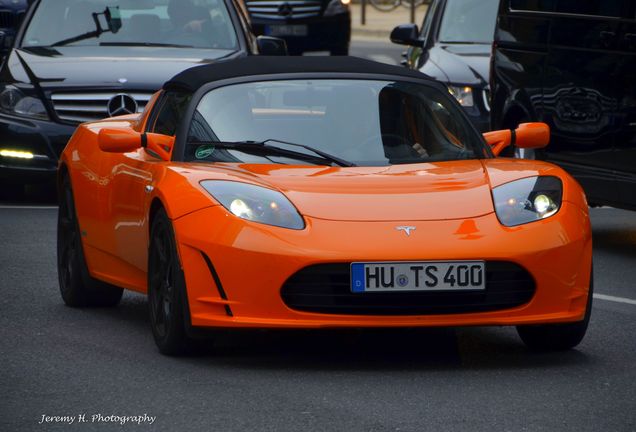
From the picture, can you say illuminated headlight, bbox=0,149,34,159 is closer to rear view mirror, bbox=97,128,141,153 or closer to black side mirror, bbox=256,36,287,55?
black side mirror, bbox=256,36,287,55

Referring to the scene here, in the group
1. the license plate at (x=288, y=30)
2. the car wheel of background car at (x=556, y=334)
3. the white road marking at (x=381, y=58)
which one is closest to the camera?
the car wheel of background car at (x=556, y=334)

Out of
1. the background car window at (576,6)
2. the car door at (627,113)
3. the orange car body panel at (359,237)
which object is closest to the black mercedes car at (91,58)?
the background car window at (576,6)

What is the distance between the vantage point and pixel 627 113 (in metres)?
10.9

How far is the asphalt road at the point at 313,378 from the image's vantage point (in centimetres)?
600

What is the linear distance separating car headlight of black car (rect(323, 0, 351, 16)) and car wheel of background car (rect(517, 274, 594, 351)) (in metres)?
20.3

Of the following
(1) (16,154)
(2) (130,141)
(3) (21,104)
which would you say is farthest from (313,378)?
(3) (21,104)

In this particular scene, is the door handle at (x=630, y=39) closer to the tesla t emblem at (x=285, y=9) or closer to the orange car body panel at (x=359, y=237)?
the orange car body panel at (x=359, y=237)

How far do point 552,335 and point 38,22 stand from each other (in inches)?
328

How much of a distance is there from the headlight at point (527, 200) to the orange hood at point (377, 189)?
5 centimetres

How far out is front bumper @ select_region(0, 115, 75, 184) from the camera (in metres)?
13.8

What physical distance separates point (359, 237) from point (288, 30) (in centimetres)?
2069

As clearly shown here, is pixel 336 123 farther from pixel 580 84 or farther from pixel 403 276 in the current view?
pixel 580 84

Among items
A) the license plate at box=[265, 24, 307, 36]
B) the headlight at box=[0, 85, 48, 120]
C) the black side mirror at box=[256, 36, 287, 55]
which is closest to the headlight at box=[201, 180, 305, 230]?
the headlight at box=[0, 85, 48, 120]

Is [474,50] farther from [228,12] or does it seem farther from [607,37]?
[607,37]
